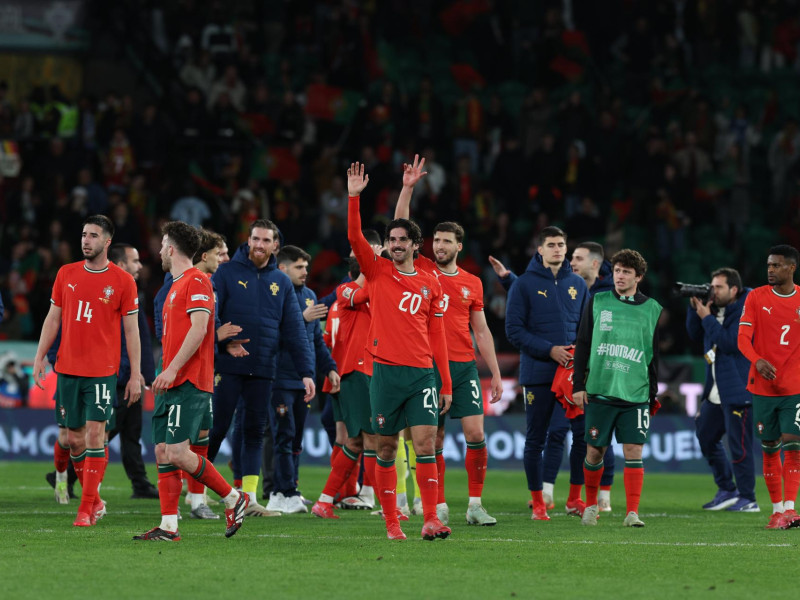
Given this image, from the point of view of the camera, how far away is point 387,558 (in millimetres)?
8562

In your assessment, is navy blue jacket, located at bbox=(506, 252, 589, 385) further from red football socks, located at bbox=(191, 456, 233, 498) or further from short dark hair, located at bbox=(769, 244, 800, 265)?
red football socks, located at bbox=(191, 456, 233, 498)

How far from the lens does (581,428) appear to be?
502 inches

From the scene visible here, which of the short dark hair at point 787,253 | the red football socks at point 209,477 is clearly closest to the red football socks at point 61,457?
the red football socks at point 209,477

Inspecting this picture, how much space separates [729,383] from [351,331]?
442 centimetres

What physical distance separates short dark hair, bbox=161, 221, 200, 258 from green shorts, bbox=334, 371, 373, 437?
2.83 metres

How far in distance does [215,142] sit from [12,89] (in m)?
5.33

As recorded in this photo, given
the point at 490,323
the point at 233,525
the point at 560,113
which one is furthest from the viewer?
the point at 560,113

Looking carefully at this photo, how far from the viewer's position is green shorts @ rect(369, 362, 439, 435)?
955 centimetres

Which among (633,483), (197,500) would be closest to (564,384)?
(633,483)

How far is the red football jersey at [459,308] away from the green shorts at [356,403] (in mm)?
908

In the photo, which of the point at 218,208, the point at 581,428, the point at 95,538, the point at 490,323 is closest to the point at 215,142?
the point at 218,208

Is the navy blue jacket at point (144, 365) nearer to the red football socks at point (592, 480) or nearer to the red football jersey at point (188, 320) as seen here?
the red football jersey at point (188, 320)

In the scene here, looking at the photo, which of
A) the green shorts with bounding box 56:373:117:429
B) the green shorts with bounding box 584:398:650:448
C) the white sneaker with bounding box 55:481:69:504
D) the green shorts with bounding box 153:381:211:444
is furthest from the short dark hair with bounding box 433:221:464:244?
the white sneaker with bounding box 55:481:69:504

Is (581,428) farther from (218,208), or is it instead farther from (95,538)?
(218,208)
